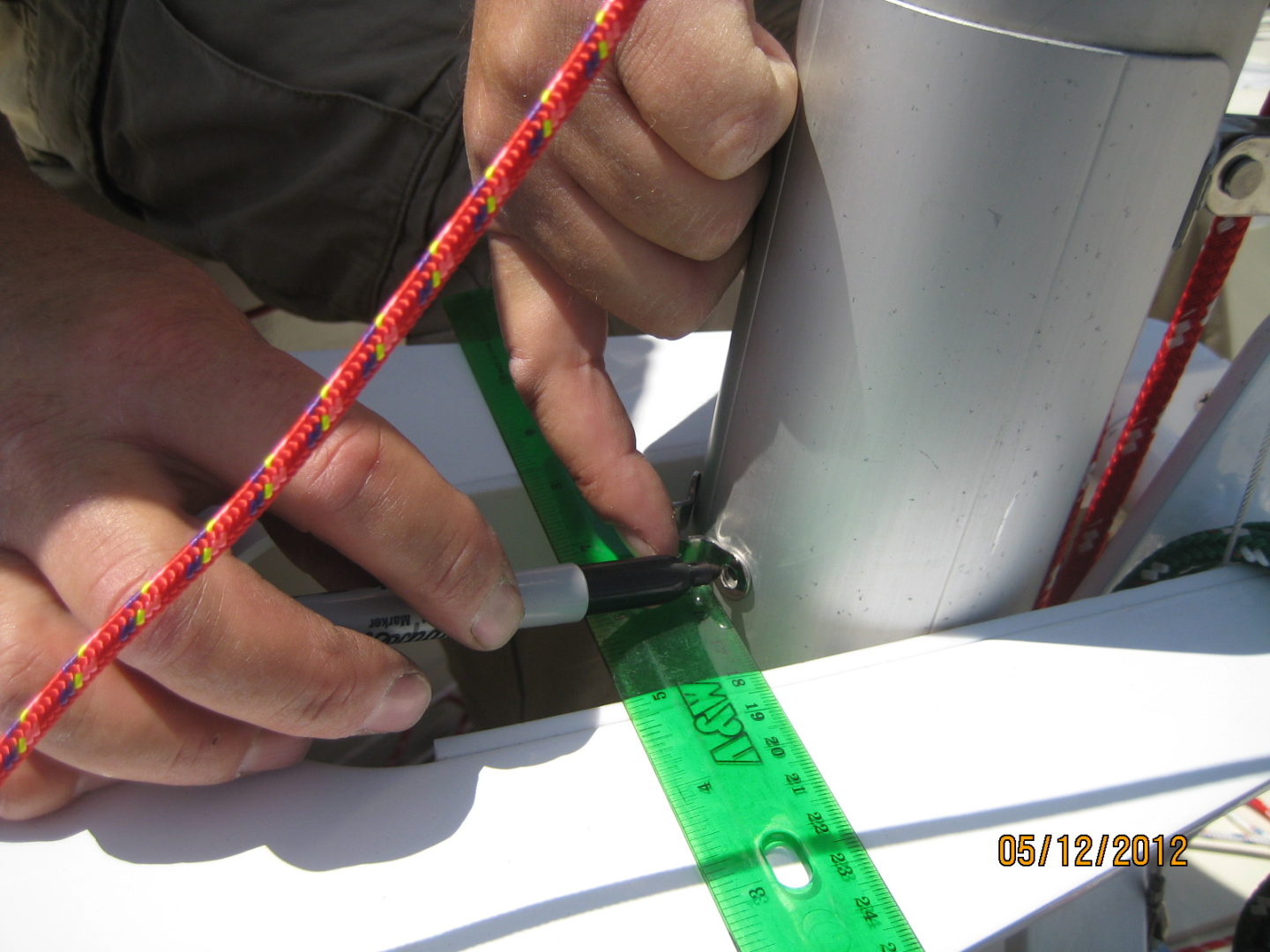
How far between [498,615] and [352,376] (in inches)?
6.4

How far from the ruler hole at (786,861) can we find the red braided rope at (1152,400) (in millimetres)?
277

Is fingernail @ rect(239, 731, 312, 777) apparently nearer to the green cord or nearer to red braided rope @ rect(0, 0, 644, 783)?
red braided rope @ rect(0, 0, 644, 783)

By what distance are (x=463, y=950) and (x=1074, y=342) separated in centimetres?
35

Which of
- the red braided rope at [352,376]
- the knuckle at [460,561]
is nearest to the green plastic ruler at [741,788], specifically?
the knuckle at [460,561]

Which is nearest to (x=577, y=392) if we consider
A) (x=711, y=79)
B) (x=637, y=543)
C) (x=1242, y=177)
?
(x=637, y=543)

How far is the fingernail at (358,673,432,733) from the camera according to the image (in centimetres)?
39

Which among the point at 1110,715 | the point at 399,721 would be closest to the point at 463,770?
the point at 399,721

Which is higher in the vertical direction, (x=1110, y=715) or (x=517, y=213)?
(x=517, y=213)

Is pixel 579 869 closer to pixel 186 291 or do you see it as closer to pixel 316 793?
pixel 316 793

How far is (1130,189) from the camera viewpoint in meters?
0.33

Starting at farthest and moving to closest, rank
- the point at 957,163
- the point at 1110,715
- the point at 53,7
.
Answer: the point at 53,7 → the point at 1110,715 → the point at 957,163

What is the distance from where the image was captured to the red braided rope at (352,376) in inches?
10.7

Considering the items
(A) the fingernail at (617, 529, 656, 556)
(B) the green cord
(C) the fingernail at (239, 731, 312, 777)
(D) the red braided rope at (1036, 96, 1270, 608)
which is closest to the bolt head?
(D) the red braided rope at (1036, 96, 1270, 608)
